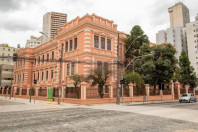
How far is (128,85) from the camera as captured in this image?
1047 inches

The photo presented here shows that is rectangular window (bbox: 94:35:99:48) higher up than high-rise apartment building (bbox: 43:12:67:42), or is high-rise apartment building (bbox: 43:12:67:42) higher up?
high-rise apartment building (bbox: 43:12:67:42)

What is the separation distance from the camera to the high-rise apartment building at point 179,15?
3863 inches

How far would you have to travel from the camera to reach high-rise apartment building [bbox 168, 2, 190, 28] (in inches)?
3863

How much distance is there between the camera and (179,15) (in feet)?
325

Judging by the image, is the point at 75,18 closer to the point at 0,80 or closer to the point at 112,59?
the point at 112,59

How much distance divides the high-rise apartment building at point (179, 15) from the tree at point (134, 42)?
76645 mm

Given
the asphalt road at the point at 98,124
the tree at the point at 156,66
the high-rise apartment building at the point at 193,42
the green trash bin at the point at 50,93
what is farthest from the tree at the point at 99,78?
the high-rise apartment building at the point at 193,42

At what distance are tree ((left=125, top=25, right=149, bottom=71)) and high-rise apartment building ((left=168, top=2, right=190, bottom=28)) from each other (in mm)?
76645

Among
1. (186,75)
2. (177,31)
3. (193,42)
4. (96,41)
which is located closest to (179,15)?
(177,31)

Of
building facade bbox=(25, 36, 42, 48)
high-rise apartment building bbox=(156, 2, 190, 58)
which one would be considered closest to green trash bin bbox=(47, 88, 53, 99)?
high-rise apartment building bbox=(156, 2, 190, 58)

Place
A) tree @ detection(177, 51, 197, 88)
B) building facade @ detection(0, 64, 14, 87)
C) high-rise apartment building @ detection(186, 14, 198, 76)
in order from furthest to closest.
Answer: high-rise apartment building @ detection(186, 14, 198, 76) → building facade @ detection(0, 64, 14, 87) → tree @ detection(177, 51, 197, 88)

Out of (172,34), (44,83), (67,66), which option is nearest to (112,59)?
(67,66)

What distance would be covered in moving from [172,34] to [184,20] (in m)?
19.6

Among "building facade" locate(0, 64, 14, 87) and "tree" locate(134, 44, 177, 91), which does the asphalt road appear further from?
"building facade" locate(0, 64, 14, 87)
